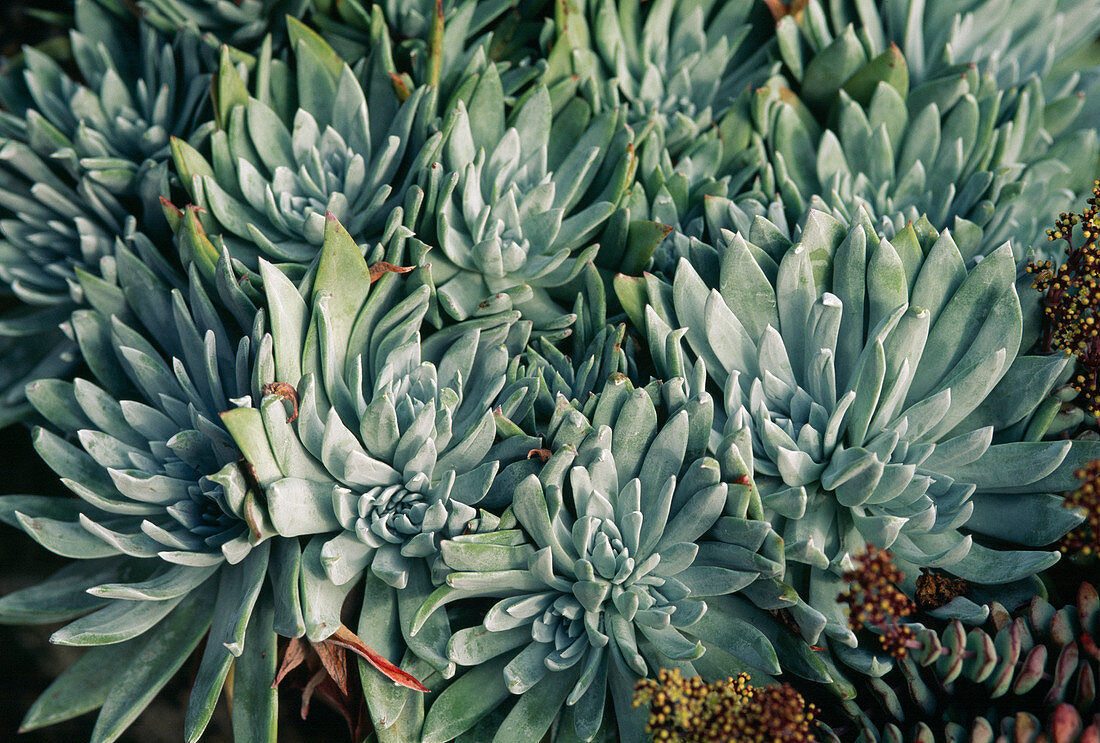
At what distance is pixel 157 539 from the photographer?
3.14ft

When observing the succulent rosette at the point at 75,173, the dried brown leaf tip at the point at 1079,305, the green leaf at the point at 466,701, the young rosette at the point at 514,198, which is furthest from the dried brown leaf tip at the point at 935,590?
the succulent rosette at the point at 75,173

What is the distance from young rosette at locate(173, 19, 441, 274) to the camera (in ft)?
3.72

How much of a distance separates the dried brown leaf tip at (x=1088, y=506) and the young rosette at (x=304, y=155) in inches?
32.0

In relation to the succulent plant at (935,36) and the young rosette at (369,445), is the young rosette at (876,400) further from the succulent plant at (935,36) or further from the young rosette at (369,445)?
the succulent plant at (935,36)

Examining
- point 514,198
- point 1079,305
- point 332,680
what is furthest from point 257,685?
point 1079,305

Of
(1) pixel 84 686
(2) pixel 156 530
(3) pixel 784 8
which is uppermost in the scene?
(3) pixel 784 8

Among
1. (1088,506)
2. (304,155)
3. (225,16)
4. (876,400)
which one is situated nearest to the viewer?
(1088,506)

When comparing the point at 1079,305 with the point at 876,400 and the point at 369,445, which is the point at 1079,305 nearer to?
the point at 876,400

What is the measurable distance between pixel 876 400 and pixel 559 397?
0.35 meters

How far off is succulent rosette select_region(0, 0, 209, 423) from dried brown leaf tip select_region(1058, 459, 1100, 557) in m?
1.17

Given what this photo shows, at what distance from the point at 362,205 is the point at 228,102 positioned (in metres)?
0.23

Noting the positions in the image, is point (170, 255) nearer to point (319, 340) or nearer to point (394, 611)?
point (319, 340)

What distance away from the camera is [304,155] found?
1.19m

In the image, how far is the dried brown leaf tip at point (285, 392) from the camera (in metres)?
0.93
